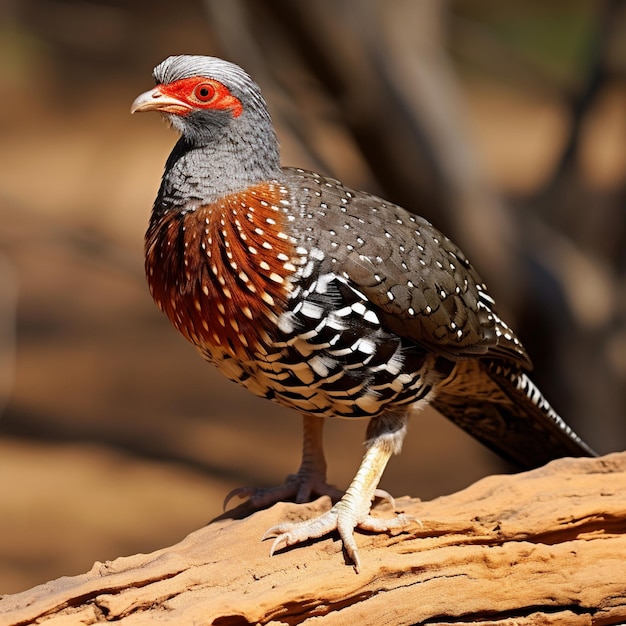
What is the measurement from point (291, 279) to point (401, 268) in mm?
520

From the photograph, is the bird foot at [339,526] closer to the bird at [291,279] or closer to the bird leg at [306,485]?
the bird at [291,279]

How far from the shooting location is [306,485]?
4.73 m

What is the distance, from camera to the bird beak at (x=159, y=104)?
12.9 feet

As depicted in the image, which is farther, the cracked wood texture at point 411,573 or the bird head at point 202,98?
the bird head at point 202,98

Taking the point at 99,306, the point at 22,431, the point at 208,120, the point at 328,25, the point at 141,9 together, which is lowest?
the point at 208,120

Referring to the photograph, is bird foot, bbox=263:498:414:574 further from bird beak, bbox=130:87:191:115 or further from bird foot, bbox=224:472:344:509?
bird beak, bbox=130:87:191:115

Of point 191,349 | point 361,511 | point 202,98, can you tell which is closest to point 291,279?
point 202,98

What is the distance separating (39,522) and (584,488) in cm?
577

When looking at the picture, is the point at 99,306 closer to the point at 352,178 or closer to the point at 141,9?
the point at 352,178

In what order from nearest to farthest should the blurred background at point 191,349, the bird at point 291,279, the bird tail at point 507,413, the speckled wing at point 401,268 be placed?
the bird at point 291,279 → the speckled wing at point 401,268 → the bird tail at point 507,413 → the blurred background at point 191,349

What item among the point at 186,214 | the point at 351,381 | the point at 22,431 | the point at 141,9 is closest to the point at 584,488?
the point at 351,381

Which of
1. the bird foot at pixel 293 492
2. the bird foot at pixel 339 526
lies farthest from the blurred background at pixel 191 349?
the bird foot at pixel 339 526

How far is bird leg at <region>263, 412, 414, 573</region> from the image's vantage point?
396cm

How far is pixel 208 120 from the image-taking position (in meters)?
3.95
